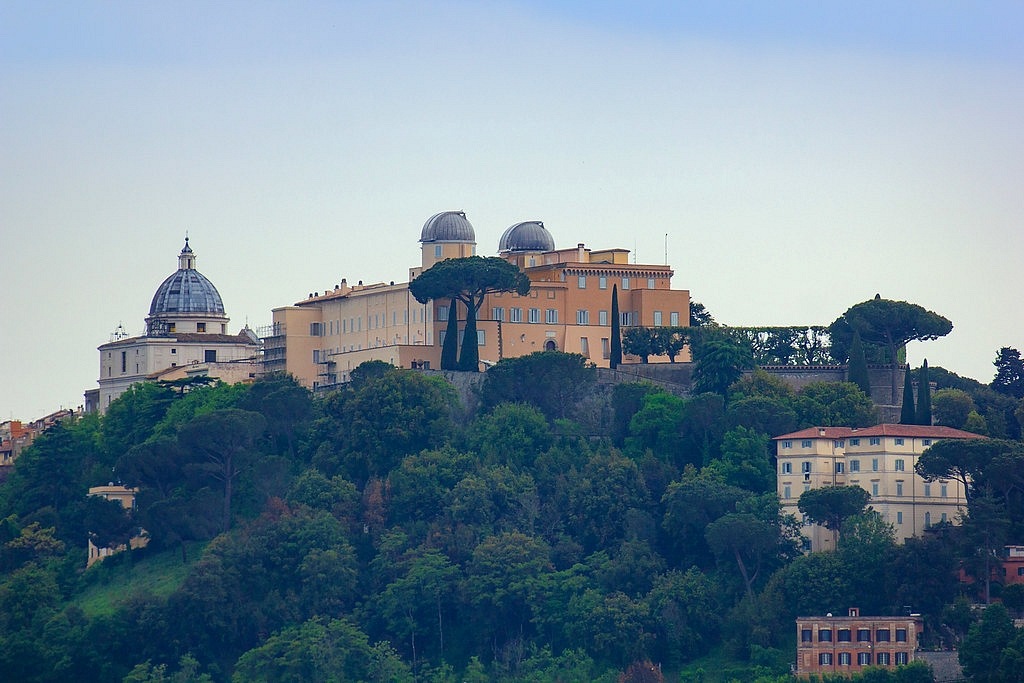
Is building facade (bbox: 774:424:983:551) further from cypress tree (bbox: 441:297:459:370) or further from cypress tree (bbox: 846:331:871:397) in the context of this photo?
cypress tree (bbox: 441:297:459:370)

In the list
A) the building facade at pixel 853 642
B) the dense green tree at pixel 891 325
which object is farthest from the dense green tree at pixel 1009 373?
the building facade at pixel 853 642

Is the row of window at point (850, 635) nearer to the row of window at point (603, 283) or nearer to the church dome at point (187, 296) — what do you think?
the row of window at point (603, 283)

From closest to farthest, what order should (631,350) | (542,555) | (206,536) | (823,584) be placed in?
1. (823,584)
2. (542,555)
3. (206,536)
4. (631,350)

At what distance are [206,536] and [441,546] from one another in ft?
31.0

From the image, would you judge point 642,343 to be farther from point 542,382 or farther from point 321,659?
point 321,659

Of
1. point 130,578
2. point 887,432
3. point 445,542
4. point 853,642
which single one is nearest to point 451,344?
point 445,542

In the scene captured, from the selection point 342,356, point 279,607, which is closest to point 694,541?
point 279,607

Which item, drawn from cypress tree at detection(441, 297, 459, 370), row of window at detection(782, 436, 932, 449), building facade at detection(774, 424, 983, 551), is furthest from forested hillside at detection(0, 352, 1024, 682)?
cypress tree at detection(441, 297, 459, 370)

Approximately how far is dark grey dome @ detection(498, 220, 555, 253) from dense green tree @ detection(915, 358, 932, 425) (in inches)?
688

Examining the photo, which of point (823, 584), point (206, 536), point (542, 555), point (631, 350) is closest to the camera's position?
point (823, 584)

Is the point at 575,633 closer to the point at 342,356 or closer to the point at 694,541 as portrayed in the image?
the point at 694,541

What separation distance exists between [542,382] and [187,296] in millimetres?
21333

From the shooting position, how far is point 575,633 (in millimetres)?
86750

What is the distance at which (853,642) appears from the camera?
8281 cm
